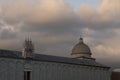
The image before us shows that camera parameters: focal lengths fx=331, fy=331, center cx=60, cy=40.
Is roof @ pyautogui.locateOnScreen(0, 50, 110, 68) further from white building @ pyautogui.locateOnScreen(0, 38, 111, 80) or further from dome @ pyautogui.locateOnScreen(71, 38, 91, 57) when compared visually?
dome @ pyautogui.locateOnScreen(71, 38, 91, 57)

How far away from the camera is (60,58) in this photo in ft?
172

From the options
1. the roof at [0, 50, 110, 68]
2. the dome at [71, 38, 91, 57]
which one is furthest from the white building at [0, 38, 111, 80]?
the dome at [71, 38, 91, 57]

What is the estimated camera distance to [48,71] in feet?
156

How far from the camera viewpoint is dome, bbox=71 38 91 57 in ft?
209

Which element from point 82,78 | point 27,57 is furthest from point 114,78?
point 27,57

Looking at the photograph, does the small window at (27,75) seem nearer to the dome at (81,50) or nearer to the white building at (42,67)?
the white building at (42,67)

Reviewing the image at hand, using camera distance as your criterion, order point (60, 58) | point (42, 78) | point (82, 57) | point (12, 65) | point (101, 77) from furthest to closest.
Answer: point (82, 57) → point (101, 77) → point (60, 58) → point (42, 78) → point (12, 65)

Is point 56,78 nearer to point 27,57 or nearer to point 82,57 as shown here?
point 27,57

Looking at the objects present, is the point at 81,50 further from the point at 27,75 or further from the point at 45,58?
the point at 27,75

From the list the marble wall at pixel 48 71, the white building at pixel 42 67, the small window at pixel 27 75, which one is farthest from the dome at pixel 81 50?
the small window at pixel 27 75

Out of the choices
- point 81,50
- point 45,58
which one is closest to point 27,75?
point 45,58

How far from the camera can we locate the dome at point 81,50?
63688 millimetres

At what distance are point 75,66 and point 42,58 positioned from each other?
725cm

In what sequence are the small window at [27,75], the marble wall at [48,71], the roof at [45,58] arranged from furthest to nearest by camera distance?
the small window at [27,75]
the roof at [45,58]
the marble wall at [48,71]
